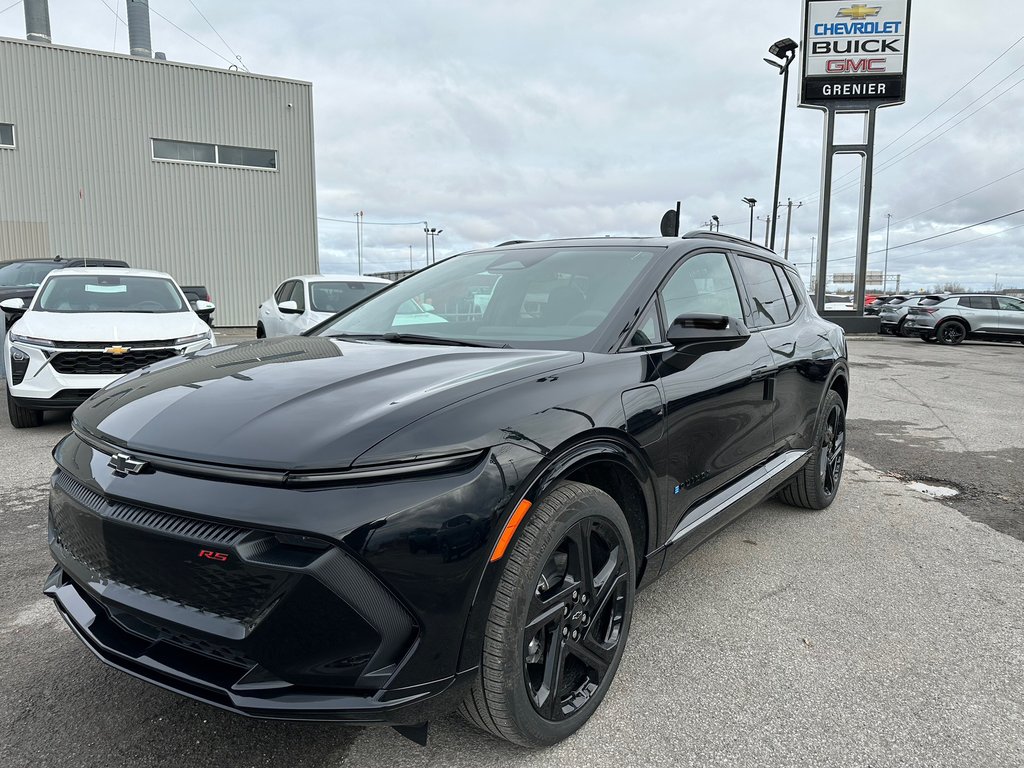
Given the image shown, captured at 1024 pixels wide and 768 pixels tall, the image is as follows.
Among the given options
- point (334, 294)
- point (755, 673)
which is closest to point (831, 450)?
point (755, 673)

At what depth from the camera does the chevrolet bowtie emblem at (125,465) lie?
1.76 m

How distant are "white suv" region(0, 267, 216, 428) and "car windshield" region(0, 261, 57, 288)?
428 centimetres

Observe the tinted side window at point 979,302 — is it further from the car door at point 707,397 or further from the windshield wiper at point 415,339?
the windshield wiper at point 415,339

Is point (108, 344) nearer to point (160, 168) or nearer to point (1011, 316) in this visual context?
point (160, 168)

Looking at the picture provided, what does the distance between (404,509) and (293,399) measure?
520 millimetres

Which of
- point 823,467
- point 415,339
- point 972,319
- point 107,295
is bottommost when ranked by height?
point 823,467

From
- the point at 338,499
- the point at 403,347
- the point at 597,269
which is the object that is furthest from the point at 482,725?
the point at 597,269

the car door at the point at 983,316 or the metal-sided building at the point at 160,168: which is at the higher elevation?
the metal-sided building at the point at 160,168

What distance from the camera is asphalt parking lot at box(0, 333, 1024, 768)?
2.01 m

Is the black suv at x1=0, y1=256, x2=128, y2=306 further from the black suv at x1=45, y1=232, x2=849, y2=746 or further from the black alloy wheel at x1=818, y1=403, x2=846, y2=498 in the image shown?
the black alloy wheel at x1=818, y1=403, x2=846, y2=498

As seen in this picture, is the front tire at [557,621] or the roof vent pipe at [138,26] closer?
the front tire at [557,621]

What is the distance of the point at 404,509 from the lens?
5.21 ft

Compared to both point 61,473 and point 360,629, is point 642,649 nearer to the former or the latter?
point 360,629

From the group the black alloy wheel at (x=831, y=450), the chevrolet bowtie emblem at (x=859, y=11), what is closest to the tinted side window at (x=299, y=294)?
the black alloy wheel at (x=831, y=450)
